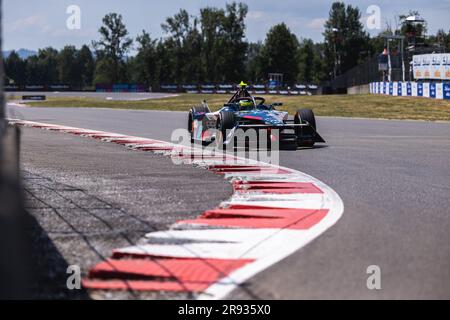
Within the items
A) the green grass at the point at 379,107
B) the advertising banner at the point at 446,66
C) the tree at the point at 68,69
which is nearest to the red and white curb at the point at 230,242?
the green grass at the point at 379,107

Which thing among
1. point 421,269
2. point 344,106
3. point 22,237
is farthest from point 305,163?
point 344,106

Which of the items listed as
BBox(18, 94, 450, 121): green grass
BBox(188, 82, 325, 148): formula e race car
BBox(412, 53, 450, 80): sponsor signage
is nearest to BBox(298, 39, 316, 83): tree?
BBox(412, 53, 450, 80): sponsor signage

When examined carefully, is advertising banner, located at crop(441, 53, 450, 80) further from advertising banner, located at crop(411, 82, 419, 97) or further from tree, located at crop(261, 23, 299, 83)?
tree, located at crop(261, 23, 299, 83)

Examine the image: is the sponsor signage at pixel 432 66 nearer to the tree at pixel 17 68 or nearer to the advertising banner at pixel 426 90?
the advertising banner at pixel 426 90

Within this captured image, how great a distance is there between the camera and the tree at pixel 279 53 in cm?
A: 11006

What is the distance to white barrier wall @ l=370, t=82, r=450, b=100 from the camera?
3603 cm

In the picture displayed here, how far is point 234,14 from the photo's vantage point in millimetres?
112000

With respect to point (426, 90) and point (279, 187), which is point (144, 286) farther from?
point (426, 90)

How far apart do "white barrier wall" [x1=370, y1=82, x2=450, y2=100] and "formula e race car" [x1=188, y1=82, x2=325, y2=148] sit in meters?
22.7

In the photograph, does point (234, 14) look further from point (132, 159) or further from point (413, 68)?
point (132, 159)

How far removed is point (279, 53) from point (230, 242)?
106142 mm

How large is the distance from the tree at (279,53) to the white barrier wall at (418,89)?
206ft
